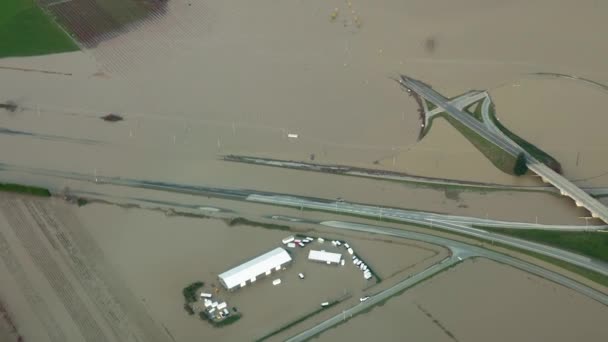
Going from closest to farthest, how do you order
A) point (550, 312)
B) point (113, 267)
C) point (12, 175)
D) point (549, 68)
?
1. point (550, 312)
2. point (113, 267)
3. point (12, 175)
4. point (549, 68)

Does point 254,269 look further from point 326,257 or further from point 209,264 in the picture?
point 326,257

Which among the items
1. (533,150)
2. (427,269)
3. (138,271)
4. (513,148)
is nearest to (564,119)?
(533,150)

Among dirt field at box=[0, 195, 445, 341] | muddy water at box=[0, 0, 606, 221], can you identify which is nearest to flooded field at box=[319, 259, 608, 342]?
dirt field at box=[0, 195, 445, 341]

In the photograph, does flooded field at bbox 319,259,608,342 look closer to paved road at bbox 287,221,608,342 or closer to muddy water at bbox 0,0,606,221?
paved road at bbox 287,221,608,342

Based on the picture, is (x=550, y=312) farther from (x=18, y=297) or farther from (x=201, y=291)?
(x=18, y=297)

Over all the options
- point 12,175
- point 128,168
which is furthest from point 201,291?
point 12,175

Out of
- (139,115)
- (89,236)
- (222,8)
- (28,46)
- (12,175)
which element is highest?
(222,8)

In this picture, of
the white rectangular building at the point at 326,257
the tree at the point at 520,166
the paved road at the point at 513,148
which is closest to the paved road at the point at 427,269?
the white rectangular building at the point at 326,257
